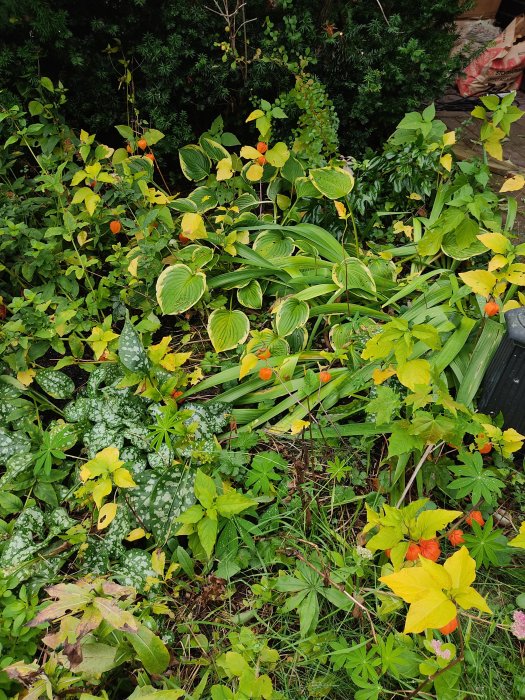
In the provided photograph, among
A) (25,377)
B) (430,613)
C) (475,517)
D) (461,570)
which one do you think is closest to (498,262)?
(475,517)

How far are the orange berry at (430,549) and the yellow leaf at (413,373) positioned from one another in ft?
1.28

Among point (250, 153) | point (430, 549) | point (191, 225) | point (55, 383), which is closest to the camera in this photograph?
point (430, 549)

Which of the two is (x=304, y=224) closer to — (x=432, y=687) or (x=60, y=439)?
(x=60, y=439)

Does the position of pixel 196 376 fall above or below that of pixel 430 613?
below

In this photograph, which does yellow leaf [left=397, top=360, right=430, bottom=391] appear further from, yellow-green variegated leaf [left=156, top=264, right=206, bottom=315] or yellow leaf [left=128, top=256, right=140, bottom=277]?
yellow leaf [left=128, top=256, right=140, bottom=277]

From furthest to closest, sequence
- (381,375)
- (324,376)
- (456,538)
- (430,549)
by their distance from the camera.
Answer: (324,376) < (381,375) < (456,538) < (430,549)

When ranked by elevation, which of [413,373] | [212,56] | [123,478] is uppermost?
[212,56]

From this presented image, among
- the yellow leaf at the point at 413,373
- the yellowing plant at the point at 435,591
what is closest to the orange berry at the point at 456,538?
the yellow leaf at the point at 413,373

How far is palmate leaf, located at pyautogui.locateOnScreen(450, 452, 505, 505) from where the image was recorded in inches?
61.4

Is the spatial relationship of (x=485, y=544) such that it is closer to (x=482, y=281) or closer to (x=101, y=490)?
(x=482, y=281)

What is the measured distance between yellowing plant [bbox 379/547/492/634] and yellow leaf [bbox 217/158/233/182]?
1.94 metres

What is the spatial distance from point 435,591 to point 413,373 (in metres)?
0.64

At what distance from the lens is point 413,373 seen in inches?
56.7

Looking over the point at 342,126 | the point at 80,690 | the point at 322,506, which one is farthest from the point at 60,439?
the point at 342,126
